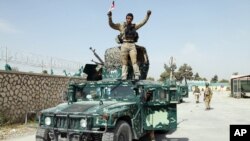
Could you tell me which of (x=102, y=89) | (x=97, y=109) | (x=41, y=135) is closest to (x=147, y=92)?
(x=102, y=89)

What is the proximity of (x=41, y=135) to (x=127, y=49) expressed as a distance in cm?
322

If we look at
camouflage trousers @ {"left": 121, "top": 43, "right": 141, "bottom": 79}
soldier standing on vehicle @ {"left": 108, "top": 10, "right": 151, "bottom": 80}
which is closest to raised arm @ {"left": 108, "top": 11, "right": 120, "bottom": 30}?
soldier standing on vehicle @ {"left": 108, "top": 10, "right": 151, "bottom": 80}

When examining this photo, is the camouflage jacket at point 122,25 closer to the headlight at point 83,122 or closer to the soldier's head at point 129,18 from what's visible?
the soldier's head at point 129,18

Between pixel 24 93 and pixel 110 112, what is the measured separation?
7.06 meters

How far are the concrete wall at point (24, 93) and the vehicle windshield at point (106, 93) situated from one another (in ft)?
10.7

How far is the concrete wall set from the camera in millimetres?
11484

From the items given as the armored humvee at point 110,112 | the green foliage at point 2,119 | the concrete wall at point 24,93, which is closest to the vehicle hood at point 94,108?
the armored humvee at point 110,112

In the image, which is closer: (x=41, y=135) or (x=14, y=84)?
(x=41, y=135)

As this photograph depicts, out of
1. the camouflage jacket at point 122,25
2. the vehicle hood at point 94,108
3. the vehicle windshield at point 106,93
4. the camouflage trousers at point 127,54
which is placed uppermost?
the camouflage jacket at point 122,25

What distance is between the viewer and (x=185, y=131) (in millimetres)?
11062

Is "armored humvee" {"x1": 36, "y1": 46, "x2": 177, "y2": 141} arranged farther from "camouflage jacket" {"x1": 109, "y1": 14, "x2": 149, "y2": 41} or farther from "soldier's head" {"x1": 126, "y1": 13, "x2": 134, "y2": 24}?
"soldier's head" {"x1": 126, "y1": 13, "x2": 134, "y2": 24}

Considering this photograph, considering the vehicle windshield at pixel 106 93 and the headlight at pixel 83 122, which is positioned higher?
the vehicle windshield at pixel 106 93

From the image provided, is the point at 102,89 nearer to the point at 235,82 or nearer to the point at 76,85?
the point at 76,85

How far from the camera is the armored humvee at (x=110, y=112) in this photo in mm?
6421
